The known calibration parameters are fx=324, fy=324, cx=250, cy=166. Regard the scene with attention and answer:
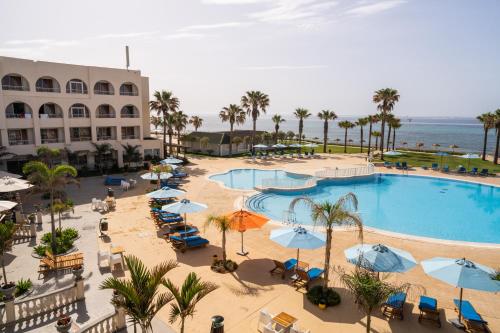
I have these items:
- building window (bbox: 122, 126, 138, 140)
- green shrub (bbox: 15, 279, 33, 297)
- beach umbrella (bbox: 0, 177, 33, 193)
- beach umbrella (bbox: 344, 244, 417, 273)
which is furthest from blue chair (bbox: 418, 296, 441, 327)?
building window (bbox: 122, 126, 138, 140)

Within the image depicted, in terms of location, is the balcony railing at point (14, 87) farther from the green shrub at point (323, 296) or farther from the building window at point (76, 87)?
the green shrub at point (323, 296)

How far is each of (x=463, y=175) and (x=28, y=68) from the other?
45924mm

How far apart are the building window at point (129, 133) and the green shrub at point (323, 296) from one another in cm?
3442

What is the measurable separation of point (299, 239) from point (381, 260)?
2.98 meters

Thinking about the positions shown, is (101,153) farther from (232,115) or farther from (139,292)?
(139,292)

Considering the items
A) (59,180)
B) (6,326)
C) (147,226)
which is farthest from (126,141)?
(6,326)

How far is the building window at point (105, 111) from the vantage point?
3759cm

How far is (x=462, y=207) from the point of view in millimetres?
25516

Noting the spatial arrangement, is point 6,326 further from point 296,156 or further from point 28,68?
point 296,156

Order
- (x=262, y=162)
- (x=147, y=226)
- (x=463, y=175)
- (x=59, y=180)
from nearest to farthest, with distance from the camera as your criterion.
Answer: (x=59, y=180) → (x=147, y=226) → (x=463, y=175) → (x=262, y=162)

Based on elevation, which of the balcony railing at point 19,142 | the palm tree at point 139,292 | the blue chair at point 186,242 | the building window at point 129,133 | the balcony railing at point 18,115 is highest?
the balcony railing at point 18,115

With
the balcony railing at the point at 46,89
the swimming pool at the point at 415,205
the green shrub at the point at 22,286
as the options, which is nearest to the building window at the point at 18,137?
the balcony railing at the point at 46,89

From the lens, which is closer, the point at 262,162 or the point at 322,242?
the point at 322,242

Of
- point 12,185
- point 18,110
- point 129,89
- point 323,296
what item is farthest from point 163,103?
point 323,296
